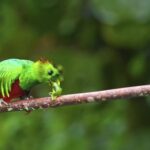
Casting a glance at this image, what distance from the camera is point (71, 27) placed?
5.07 ft

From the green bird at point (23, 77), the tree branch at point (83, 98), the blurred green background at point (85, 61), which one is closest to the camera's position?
the tree branch at point (83, 98)

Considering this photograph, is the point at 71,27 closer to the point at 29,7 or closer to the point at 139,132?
the point at 29,7

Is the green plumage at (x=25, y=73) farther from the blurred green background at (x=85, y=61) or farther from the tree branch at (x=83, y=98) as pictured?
the blurred green background at (x=85, y=61)

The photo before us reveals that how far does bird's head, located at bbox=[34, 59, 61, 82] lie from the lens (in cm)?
68

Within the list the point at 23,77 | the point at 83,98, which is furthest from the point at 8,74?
the point at 83,98

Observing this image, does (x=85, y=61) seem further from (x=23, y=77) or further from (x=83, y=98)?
(x=83, y=98)

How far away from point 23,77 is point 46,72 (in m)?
0.05

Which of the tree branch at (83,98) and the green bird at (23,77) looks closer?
the tree branch at (83,98)

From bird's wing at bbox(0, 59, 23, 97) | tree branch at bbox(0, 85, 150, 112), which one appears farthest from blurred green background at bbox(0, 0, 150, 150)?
tree branch at bbox(0, 85, 150, 112)

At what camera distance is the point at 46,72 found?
0.69 meters

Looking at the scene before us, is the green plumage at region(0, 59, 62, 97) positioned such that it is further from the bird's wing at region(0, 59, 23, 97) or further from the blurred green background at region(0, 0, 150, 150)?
the blurred green background at region(0, 0, 150, 150)

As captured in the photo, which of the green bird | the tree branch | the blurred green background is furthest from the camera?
the blurred green background

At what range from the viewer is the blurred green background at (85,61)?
1464 mm

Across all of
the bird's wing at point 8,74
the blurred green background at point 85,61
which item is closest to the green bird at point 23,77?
the bird's wing at point 8,74
